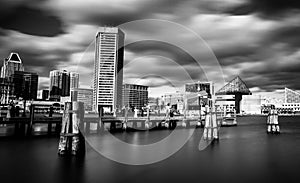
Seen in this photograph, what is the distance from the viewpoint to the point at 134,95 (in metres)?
159

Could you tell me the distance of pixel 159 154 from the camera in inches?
1548

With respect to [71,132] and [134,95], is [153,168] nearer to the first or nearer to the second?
[71,132]

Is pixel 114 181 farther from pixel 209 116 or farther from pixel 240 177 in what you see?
pixel 209 116

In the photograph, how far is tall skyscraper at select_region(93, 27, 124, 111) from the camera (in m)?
139

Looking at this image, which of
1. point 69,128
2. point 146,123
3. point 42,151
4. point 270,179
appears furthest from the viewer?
point 146,123

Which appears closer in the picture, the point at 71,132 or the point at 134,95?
the point at 71,132

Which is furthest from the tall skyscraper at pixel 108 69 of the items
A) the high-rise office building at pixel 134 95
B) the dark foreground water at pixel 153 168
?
the dark foreground water at pixel 153 168

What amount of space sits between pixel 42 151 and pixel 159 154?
1819 cm

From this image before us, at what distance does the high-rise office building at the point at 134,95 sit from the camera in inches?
6196

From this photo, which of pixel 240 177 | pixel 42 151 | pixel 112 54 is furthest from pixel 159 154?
pixel 112 54

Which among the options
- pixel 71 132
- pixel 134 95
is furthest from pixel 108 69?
pixel 71 132

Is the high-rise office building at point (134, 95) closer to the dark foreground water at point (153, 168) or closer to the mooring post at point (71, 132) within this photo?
the dark foreground water at point (153, 168)

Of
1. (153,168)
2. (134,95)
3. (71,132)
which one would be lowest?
(153,168)

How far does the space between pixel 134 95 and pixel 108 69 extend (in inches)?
1120
